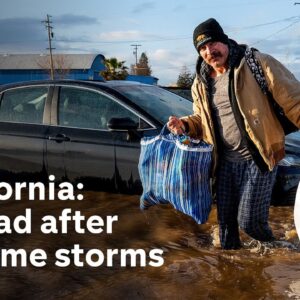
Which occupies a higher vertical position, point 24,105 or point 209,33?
point 209,33

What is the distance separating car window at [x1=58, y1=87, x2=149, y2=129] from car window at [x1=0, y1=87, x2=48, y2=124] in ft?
0.91

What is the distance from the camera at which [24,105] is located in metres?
5.96

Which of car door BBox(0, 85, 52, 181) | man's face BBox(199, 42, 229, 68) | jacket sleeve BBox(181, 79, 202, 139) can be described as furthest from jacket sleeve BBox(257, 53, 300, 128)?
car door BBox(0, 85, 52, 181)

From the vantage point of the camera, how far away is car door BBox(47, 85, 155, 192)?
5.21m

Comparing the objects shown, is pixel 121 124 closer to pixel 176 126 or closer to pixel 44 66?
pixel 176 126

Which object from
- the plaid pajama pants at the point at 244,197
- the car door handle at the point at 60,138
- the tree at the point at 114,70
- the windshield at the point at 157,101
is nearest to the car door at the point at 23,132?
the car door handle at the point at 60,138

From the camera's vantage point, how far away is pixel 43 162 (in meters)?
5.66

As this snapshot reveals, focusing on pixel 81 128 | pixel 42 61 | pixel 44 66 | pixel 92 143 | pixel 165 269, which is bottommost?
pixel 165 269

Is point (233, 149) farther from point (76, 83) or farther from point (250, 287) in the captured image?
point (76, 83)

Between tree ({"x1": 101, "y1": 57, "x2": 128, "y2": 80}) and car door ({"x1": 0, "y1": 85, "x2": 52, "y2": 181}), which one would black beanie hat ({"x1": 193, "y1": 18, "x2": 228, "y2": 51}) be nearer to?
car door ({"x1": 0, "y1": 85, "x2": 52, "y2": 181})

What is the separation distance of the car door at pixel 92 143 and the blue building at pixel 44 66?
6285cm

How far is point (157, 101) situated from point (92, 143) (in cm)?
87

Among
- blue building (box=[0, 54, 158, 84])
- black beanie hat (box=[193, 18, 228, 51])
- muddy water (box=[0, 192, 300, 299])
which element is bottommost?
muddy water (box=[0, 192, 300, 299])

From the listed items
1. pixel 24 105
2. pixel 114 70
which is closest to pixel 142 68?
pixel 114 70
